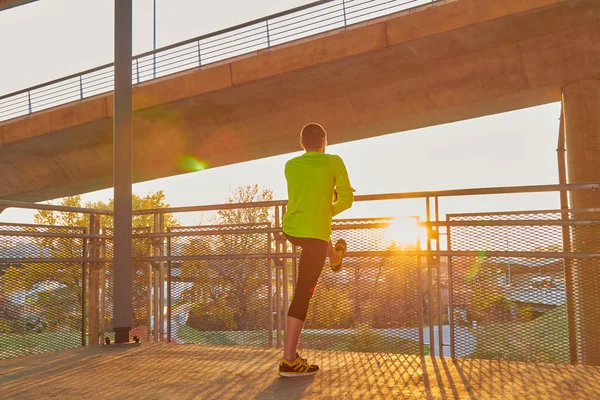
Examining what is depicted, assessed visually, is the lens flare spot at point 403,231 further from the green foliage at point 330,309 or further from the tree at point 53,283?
the tree at point 53,283

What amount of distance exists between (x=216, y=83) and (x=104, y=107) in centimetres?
378

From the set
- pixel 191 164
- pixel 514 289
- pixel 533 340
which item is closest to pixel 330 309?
pixel 514 289

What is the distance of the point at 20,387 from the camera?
4.69m

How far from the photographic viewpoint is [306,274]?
4906 mm

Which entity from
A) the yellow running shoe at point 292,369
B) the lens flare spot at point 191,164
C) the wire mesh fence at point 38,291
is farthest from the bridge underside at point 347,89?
the yellow running shoe at point 292,369

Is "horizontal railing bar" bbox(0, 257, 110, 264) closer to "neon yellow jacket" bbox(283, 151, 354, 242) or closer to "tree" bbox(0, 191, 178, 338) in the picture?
"tree" bbox(0, 191, 178, 338)

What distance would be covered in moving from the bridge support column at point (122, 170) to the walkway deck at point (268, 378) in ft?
2.36

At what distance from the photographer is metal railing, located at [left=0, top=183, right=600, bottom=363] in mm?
6078

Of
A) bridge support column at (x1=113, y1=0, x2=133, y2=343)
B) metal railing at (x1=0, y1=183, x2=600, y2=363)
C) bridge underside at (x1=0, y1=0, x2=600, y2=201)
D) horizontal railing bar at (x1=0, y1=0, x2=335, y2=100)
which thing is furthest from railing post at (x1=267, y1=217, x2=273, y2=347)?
horizontal railing bar at (x1=0, y1=0, x2=335, y2=100)

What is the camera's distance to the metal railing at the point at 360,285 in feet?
19.9

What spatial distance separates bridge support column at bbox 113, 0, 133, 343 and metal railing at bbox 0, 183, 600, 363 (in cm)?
59

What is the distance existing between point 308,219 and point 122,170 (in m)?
3.07

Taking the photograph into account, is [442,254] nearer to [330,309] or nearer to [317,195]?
[330,309]

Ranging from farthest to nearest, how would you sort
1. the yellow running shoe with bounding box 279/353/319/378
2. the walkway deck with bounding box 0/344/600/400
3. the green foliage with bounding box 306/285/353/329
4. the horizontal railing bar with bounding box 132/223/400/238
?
the green foliage with bounding box 306/285/353/329 < the horizontal railing bar with bounding box 132/223/400/238 < the yellow running shoe with bounding box 279/353/319/378 < the walkway deck with bounding box 0/344/600/400
